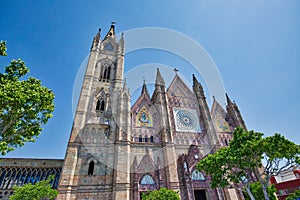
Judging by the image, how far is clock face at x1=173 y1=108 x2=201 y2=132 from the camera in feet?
81.8

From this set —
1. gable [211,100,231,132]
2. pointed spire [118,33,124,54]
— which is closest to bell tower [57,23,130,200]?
pointed spire [118,33,124,54]

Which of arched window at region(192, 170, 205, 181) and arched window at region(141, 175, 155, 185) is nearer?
arched window at region(141, 175, 155, 185)

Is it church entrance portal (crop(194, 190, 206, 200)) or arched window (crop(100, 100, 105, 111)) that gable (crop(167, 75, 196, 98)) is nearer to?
arched window (crop(100, 100, 105, 111))

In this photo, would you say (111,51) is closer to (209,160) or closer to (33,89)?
(33,89)

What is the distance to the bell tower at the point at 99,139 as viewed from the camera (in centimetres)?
1653

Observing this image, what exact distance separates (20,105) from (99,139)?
1222 cm

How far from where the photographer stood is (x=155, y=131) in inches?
909

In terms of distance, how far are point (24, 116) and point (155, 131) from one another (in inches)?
654

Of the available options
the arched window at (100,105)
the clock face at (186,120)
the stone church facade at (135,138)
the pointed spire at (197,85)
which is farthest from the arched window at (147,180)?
the pointed spire at (197,85)

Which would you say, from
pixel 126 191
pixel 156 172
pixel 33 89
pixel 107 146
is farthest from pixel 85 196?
pixel 33 89

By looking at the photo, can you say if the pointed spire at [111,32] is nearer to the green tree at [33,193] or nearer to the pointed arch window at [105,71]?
the pointed arch window at [105,71]

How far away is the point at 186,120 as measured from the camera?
2594 centimetres

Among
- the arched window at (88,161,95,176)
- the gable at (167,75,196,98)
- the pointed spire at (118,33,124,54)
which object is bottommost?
the arched window at (88,161,95,176)

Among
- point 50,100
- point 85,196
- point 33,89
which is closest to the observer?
point 33,89
